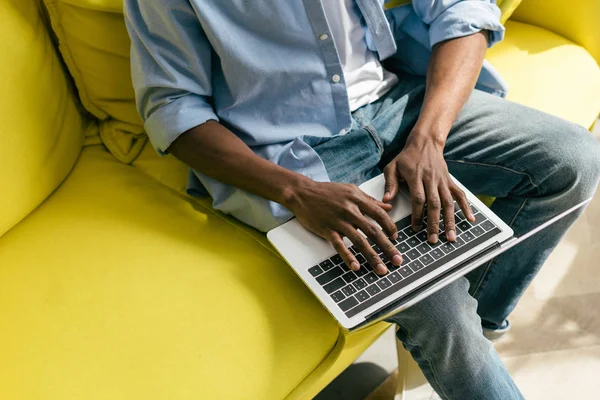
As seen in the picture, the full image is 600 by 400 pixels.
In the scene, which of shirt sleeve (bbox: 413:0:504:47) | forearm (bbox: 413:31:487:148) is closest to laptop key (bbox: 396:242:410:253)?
forearm (bbox: 413:31:487:148)

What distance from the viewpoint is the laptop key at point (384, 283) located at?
0.95m

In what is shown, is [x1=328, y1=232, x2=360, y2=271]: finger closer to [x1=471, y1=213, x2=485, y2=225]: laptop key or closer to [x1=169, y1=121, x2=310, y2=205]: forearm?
[x1=169, y1=121, x2=310, y2=205]: forearm

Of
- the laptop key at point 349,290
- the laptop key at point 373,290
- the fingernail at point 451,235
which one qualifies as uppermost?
the fingernail at point 451,235

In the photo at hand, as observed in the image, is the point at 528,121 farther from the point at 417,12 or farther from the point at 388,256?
the point at 388,256

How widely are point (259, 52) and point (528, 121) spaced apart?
50 cm

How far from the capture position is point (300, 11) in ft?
3.55

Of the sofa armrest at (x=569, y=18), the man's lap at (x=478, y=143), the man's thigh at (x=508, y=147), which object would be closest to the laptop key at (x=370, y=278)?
the man's lap at (x=478, y=143)

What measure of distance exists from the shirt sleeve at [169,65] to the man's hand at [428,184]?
324mm

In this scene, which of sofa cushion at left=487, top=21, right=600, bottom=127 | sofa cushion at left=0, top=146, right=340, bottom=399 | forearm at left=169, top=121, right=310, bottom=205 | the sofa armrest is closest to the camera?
sofa cushion at left=0, top=146, right=340, bottom=399

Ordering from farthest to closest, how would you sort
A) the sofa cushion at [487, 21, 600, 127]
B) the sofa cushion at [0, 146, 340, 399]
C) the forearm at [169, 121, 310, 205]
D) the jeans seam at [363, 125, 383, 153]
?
the sofa cushion at [487, 21, 600, 127], the jeans seam at [363, 125, 383, 153], the forearm at [169, 121, 310, 205], the sofa cushion at [0, 146, 340, 399]

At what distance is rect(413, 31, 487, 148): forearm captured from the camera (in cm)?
113

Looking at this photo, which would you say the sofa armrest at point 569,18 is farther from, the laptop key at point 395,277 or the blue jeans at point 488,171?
the laptop key at point 395,277

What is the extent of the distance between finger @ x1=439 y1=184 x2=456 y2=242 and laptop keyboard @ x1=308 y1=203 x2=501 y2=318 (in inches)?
0.6

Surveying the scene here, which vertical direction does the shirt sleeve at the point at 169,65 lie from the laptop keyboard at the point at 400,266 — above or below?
above
